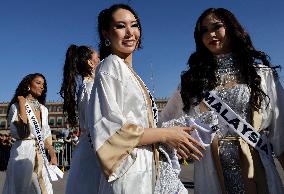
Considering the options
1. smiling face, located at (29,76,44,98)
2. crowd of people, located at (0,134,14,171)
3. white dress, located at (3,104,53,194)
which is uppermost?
smiling face, located at (29,76,44,98)

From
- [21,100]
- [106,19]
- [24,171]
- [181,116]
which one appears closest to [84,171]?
[181,116]

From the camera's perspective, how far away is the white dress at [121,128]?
78.8 inches

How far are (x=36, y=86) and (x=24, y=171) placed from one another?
1.01 meters

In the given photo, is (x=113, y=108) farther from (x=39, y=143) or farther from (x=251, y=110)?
(x=39, y=143)

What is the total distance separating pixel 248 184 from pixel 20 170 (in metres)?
3.35

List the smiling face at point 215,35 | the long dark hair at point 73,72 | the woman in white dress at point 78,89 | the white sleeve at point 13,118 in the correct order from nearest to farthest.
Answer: the smiling face at point 215,35, the woman in white dress at point 78,89, the long dark hair at point 73,72, the white sleeve at point 13,118

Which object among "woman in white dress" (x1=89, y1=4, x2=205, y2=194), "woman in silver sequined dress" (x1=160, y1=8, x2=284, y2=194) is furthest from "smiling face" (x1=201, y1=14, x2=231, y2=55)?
"woman in white dress" (x1=89, y1=4, x2=205, y2=194)

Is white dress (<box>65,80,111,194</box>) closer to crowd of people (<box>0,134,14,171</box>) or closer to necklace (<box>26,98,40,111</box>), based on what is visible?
necklace (<box>26,98,40,111</box>)

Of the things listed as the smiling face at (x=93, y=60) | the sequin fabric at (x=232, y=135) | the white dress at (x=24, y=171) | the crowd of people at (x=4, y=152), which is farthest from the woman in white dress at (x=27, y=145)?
the crowd of people at (x=4, y=152)

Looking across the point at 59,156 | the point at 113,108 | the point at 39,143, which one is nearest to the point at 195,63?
the point at 113,108

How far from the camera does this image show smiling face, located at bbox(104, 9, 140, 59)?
91.7 inches

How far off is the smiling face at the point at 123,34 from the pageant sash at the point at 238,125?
677 millimetres

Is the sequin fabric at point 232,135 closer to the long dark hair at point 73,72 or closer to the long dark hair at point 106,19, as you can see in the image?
the long dark hair at point 106,19

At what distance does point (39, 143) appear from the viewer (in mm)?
5371
